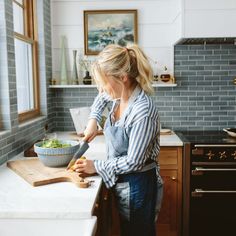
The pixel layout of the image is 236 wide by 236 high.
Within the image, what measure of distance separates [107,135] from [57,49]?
75.2 inches

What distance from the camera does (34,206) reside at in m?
1.53

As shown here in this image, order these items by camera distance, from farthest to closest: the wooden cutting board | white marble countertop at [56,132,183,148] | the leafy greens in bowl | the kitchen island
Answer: white marble countertop at [56,132,183,148] → the leafy greens in bowl → the wooden cutting board → the kitchen island

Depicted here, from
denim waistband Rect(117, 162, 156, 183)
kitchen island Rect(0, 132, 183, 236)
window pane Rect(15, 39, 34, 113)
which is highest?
window pane Rect(15, 39, 34, 113)

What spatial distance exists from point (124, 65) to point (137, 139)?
14.3 inches

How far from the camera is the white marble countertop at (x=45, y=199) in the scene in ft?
4.85

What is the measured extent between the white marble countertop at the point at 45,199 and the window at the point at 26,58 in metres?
1.05

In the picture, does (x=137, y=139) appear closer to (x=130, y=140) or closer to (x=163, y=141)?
Answer: (x=130, y=140)

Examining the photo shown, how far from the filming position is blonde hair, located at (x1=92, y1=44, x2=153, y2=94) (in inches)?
67.4

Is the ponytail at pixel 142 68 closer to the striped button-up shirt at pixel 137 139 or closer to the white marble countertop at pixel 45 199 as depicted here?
the striped button-up shirt at pixel 137 139

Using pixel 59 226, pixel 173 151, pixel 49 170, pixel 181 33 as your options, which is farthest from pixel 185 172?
pixel 59 226

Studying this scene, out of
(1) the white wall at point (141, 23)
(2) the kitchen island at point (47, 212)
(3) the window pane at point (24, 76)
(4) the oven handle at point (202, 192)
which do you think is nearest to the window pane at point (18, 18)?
(3) the window pane at point (24, 76)

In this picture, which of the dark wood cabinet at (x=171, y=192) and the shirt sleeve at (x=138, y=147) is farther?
the dark wood cabinet at (x=171, y=192)

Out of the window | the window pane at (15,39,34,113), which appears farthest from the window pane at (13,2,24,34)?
the window pane at (15,39,34,113)

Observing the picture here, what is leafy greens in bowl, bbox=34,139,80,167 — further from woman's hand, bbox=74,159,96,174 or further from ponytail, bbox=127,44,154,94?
ponytail, bbox=127,44,154,94
